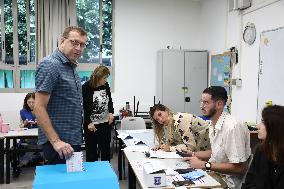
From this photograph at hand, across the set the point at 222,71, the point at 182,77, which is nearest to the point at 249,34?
the point at 222,71

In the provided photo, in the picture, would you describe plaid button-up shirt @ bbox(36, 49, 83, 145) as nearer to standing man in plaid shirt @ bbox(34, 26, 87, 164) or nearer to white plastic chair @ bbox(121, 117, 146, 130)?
standing man in plaid shirt @ bbox(34, 26, 87, 164)

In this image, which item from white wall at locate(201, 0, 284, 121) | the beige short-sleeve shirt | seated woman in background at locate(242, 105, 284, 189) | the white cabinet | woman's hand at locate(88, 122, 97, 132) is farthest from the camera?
the white cabinet

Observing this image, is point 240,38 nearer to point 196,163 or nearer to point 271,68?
point 271,68

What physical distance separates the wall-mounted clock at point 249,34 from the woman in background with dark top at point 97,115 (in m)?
2.39

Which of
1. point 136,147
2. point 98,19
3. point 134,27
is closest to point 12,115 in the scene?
point 98,19

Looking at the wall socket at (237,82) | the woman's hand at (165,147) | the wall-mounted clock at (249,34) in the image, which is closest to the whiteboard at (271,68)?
the wall-mounted clock at (249,34)

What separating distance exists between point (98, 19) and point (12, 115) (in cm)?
264

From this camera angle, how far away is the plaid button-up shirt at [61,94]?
5.92 feet

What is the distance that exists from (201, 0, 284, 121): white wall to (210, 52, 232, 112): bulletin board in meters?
0.14

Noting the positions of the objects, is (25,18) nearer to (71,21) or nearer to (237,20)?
(71,21)

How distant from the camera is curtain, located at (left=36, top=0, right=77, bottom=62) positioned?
586 cm

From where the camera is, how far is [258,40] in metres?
4.56

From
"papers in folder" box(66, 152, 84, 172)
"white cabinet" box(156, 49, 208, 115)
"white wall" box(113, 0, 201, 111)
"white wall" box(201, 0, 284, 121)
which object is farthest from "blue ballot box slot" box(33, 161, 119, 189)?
"white wall" box(113, 0, 201, 111)

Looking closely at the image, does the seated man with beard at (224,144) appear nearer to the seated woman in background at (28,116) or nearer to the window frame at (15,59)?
the seated woman in background at (28,116)
